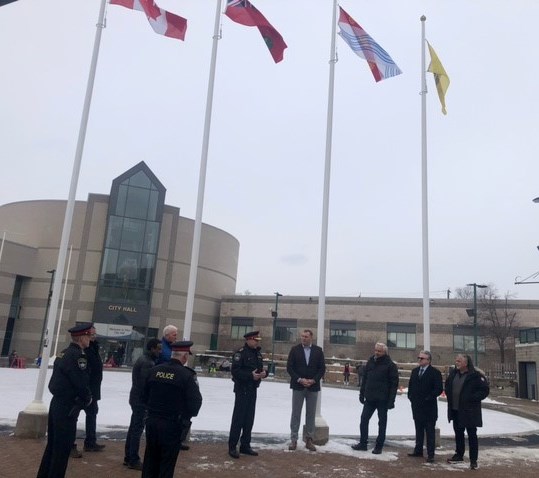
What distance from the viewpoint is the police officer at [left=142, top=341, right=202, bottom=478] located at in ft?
17.3

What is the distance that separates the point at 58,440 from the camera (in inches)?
232

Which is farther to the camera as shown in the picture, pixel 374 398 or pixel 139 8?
pixel 139 8

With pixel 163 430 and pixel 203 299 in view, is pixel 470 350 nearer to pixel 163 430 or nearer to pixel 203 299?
pixel 203 299

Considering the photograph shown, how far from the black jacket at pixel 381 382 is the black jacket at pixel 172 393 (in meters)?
4.90

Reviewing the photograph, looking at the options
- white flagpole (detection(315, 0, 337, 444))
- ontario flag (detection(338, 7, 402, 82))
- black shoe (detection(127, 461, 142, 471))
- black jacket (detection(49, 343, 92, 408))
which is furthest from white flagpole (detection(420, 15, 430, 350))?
black jacket (detection(49, 343, 92, 408))

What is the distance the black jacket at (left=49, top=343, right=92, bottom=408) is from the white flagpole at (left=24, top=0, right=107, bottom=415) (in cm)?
329

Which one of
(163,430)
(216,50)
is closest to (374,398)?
(163,430)

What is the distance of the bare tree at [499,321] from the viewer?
4800cm

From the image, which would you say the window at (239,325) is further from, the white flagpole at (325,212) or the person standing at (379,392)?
the person standing at (379,392)

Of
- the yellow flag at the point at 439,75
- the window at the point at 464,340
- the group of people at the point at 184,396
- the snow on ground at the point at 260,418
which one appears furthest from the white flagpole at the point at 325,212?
the window at the point at 464,340

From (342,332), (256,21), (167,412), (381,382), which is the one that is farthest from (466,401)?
(342,332)

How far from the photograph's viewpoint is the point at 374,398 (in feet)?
30.7

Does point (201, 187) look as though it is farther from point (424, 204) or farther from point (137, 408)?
point (424, 204)

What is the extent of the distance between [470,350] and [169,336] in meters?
47.4
